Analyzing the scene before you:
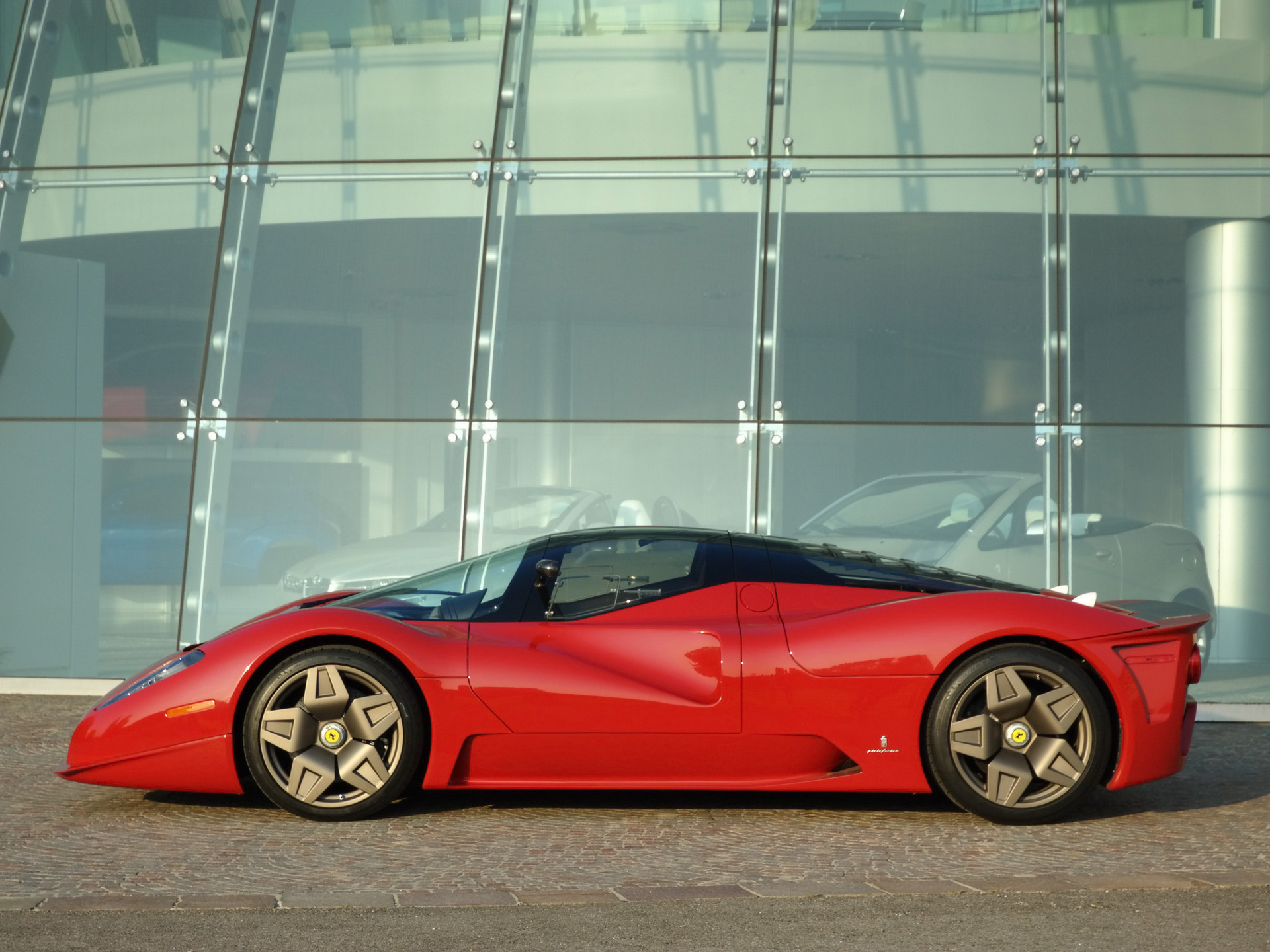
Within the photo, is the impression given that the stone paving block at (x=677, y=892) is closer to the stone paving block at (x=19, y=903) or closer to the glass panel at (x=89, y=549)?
the stone paving block at (x=19, y=903)

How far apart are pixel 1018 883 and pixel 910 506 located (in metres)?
4.68

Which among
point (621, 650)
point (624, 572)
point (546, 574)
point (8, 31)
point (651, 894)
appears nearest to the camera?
point (651, 894)

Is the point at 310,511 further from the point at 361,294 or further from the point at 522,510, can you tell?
the point at 361,294

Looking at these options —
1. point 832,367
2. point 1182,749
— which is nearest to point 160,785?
point 1182,749

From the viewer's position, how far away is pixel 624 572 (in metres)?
5.10

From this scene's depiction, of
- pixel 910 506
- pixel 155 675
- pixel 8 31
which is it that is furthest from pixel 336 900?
pixel 8 31

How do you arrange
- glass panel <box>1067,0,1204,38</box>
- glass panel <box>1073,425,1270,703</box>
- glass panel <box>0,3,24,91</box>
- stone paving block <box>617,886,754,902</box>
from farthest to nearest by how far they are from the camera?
glass panel <box>0,3,24,91</box> → glass panel <box>1067,0,1204,38</box> → glass panel <box>1073,425,1270,703</box> → stone paving block <box>617,886,754,902</box>

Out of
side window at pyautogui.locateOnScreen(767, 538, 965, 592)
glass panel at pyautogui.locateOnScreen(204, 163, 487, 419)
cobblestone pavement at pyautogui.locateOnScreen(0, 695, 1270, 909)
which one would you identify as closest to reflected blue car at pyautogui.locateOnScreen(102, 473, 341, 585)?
glass panel at pyautogui.locateOnScreen(204, 163, 487, 419)

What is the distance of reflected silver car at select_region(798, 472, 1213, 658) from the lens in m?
8.33

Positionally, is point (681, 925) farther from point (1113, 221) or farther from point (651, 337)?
point (1113, 221)

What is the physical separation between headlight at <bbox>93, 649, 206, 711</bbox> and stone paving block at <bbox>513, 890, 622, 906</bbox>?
5.89 feet

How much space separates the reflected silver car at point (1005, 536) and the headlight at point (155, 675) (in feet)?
14.7

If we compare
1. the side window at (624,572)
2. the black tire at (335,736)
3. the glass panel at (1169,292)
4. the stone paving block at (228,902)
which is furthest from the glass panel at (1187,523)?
the stone paving block at (228,902)

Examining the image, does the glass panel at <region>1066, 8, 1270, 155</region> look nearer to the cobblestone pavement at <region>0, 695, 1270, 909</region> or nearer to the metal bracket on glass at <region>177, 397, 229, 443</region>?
the cobblestone pavement at <region>0, 695, 1270, 909</region>
